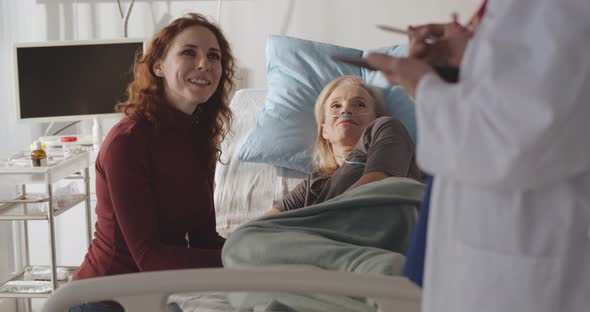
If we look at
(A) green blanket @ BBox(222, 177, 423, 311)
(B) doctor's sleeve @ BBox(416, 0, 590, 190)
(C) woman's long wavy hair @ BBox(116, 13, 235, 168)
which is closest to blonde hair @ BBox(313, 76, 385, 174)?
(C) woman's long wavy hair @ BBox(116, 13, 235, 168)

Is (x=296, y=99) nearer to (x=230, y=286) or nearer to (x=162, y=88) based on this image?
(x=162, y=88)

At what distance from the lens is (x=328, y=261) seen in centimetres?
150

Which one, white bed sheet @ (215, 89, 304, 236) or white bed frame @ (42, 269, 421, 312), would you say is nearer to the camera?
white bed frame @ (42, 269, 421, 312)

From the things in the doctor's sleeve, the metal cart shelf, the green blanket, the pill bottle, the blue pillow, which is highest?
the doctor's sleeve

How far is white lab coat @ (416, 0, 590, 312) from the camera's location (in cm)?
82

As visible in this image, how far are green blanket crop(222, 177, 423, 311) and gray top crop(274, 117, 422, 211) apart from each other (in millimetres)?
392

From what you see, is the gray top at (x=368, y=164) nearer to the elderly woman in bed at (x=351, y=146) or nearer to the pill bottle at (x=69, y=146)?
the elderly woman in bed at (x=351, y=146)

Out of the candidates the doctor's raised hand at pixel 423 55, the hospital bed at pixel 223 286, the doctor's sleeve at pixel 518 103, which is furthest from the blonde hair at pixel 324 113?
the doctor's sleeve at pixel 518 103

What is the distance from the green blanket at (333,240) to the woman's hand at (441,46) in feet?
1.68

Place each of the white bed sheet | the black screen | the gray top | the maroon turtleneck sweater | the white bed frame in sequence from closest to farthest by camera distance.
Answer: the white bed frame < the maroon turtleneck sweater < the gray top < the white bed sheet < the black screen

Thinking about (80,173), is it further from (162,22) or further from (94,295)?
(94,295)

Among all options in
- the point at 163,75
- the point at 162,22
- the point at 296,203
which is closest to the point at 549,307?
the point at 163,75

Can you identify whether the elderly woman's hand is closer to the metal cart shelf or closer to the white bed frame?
the white bed frame

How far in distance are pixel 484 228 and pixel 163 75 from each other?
1.20 metres
